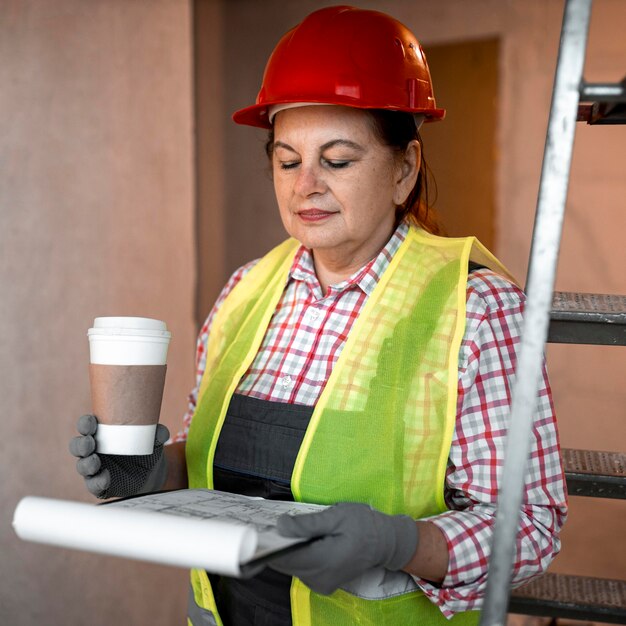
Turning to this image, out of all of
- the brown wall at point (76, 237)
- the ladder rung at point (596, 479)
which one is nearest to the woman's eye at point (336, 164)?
the ladder rung at point (596, 479)

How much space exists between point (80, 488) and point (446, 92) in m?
2.32

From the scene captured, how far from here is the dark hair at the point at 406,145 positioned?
5.61 ft

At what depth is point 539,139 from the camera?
11.5 ft

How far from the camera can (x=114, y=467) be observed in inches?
64.6

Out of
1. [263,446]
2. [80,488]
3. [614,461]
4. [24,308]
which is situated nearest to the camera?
[263,446]

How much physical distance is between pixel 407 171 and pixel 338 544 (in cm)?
92

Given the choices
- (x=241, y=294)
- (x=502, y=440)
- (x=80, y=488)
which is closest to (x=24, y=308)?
Answer: (x=80, y=488)

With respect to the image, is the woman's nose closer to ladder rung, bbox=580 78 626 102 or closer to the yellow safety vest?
the yellow safety vest

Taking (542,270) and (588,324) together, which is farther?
(588,324)

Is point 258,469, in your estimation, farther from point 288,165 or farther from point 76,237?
point 76,237

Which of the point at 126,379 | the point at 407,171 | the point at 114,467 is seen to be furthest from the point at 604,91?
the point at 114,467

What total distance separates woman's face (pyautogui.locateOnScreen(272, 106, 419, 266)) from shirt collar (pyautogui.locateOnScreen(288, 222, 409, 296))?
0.18 feet

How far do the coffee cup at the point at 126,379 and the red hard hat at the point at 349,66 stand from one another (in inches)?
22.7

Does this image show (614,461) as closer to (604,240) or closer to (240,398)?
(240,398)
